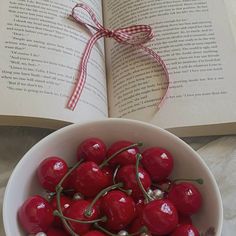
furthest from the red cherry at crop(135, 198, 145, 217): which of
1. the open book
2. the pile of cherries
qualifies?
the open book

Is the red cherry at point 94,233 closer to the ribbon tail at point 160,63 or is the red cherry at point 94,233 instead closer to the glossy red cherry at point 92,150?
the glossy red cherry at point 92,150

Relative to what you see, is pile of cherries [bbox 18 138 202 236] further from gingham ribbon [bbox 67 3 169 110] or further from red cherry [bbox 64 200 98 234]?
gingham ribbon [bbox 67 3 169 110]

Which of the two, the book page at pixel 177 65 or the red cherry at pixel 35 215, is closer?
the red cherry at pixel 35 215

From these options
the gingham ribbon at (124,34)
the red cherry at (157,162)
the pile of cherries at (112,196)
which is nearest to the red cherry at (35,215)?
the pile of cherries at (112,196)

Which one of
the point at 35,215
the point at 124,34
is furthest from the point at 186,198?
the point at 124,34

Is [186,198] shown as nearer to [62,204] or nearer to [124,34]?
[62,204]

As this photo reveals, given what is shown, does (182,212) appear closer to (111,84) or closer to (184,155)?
(184,155)
